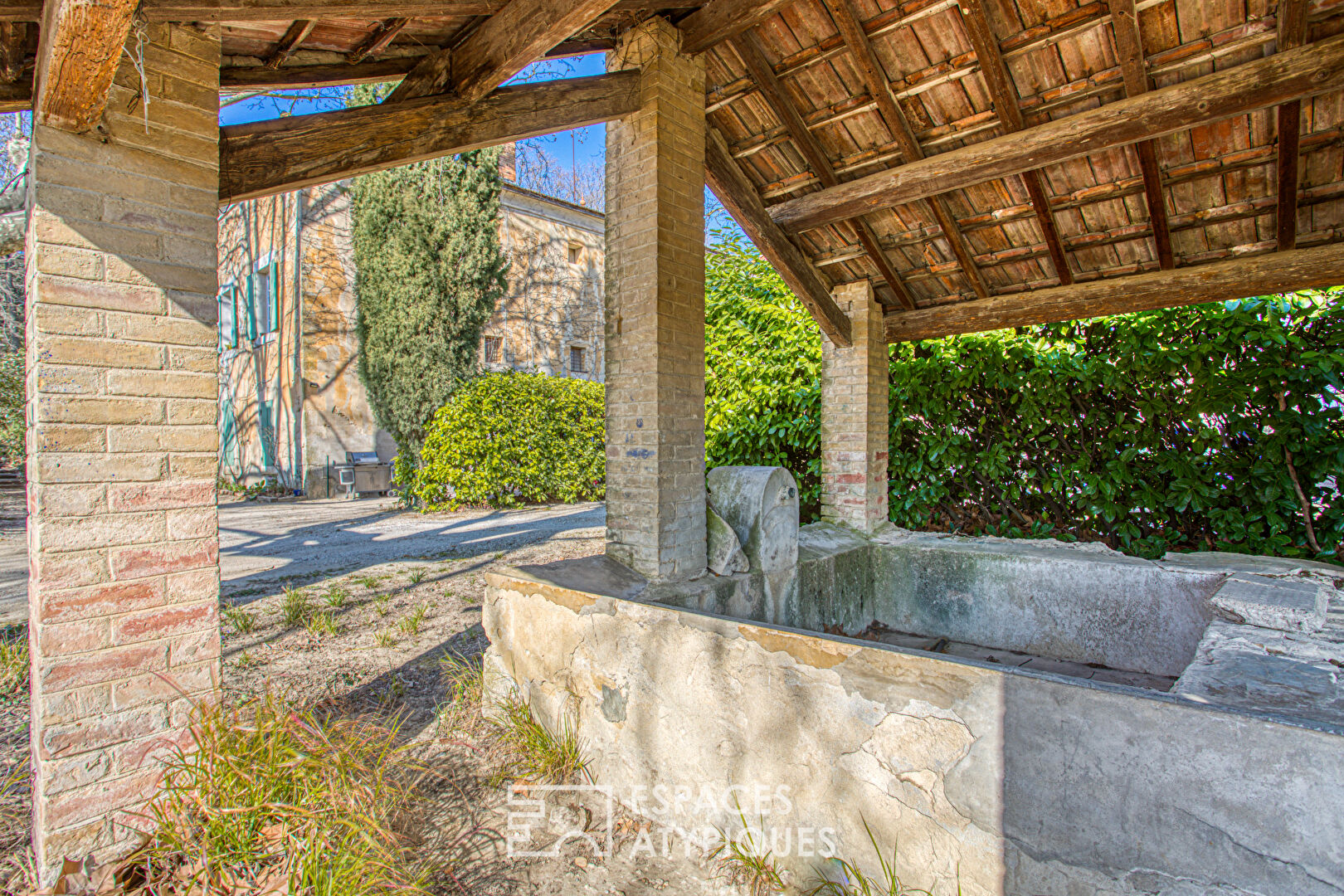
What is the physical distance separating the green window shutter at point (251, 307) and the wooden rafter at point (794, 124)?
12.6m

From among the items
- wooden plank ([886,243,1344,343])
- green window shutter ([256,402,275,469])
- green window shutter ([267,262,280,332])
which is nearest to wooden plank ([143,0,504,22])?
wooden plank ([886,243,1344,343])

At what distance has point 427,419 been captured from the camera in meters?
11.0

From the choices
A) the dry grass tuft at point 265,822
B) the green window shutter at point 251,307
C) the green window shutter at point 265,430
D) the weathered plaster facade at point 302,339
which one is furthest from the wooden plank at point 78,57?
the green window shutter at point 251,307

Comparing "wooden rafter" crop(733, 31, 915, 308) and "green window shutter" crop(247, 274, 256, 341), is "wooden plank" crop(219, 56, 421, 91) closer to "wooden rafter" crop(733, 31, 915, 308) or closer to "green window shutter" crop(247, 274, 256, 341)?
"wooden rafter" crop(733, 31, 915, 308)

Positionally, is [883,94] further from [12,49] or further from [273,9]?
[12,49]

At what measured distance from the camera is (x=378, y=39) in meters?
2.90

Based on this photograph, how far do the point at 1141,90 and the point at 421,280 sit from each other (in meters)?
10.1

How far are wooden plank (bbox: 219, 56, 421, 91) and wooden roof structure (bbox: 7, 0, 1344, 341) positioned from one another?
11mm

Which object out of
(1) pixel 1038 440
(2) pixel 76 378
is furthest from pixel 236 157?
(1) pixel 1038 440

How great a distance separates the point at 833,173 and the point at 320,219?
10966 millimetres

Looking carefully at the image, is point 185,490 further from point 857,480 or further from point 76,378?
point 857,480

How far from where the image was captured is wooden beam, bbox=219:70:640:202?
8.60 feet

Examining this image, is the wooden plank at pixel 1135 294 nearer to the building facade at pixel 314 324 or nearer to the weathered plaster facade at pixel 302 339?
the building facade at pixel 314 324

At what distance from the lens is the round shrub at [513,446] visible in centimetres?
1036
